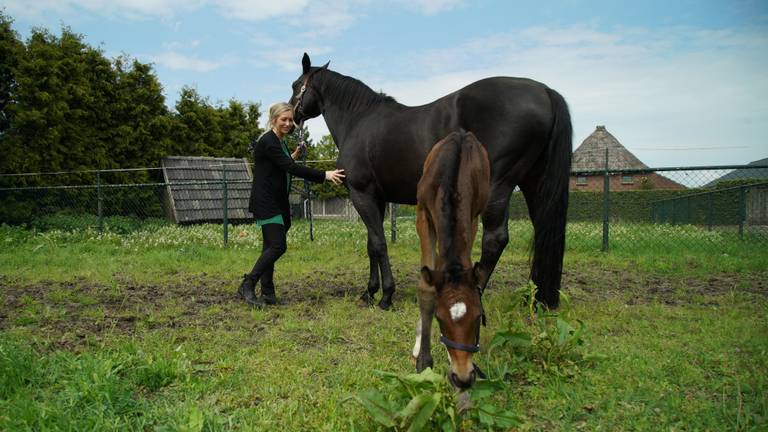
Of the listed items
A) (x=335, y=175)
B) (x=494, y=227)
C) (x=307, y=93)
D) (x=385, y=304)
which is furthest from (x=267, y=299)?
(x=494, y=227)

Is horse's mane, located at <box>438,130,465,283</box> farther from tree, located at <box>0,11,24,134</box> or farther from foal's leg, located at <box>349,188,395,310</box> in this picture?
tree, located at <box>0,11,24,134</box>

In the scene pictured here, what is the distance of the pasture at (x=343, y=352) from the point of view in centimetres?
245

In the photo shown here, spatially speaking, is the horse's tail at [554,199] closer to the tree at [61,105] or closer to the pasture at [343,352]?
the pasture at [343,352]

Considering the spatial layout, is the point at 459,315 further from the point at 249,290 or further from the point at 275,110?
the point at 275,110

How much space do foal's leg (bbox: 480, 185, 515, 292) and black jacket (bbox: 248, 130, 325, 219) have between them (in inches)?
74.6

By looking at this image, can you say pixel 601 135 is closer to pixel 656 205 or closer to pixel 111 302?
pixel 656 205

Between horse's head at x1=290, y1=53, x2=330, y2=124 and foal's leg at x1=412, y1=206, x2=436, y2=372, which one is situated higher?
horse's head at x1=290, y1=53, x2=330, y2=124

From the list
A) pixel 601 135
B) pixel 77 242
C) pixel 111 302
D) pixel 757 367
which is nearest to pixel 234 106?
pixel 77 242

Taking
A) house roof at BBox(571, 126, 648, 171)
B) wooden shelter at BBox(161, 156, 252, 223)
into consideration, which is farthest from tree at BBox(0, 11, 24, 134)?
house roof at BBox(571, 126, 648, 171)

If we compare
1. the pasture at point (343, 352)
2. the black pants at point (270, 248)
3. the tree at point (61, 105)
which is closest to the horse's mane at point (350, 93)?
the black pants at point (270, 248)

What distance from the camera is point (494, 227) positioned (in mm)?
4070

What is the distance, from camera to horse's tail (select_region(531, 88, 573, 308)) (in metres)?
4.25

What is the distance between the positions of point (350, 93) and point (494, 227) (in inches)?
97.7

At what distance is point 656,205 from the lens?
52.6 feet
